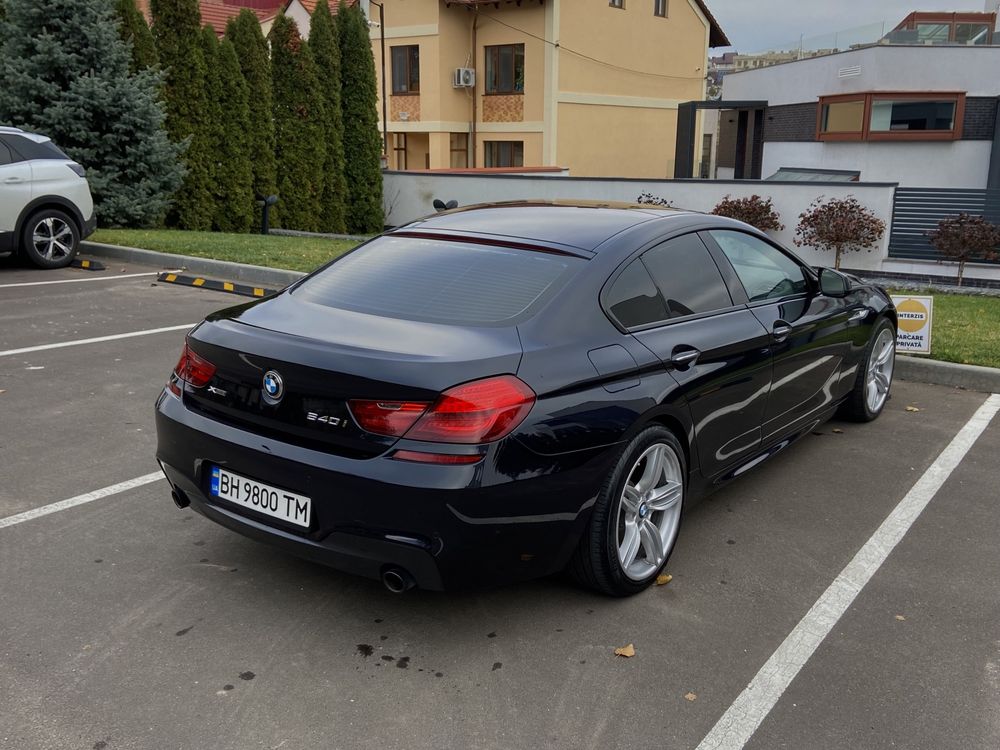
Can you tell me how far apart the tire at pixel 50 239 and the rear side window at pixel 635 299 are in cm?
969

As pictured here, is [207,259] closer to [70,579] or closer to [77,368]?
[77,368]

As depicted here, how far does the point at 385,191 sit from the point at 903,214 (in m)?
12.4

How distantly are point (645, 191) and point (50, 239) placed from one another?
10746 millimetres

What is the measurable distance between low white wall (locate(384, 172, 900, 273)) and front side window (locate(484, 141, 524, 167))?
11.7 meters

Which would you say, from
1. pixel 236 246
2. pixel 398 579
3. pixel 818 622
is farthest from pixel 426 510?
pixel 236 246

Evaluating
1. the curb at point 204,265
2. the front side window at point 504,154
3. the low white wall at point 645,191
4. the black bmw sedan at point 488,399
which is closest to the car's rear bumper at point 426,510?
the black bmw sedan at point 488,399

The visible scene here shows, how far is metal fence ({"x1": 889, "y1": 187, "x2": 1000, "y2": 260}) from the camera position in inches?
597

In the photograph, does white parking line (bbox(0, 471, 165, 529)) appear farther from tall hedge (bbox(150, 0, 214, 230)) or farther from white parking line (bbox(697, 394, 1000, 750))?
tall hedge (bbox(150, 0, 214, 230))

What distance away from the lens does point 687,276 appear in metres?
4.33

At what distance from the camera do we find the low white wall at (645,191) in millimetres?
15797

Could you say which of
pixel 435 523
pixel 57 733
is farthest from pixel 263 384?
pixel 57 733

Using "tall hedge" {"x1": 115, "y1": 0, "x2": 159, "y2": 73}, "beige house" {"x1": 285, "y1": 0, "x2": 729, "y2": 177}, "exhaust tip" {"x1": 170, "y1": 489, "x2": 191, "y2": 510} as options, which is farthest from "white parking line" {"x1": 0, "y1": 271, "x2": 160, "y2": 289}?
"beige house" {"x1": 285, "y1": 0, "x2": 729, "y2": 177}

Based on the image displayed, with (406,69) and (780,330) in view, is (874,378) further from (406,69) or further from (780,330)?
(406,69)

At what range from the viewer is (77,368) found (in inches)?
277
